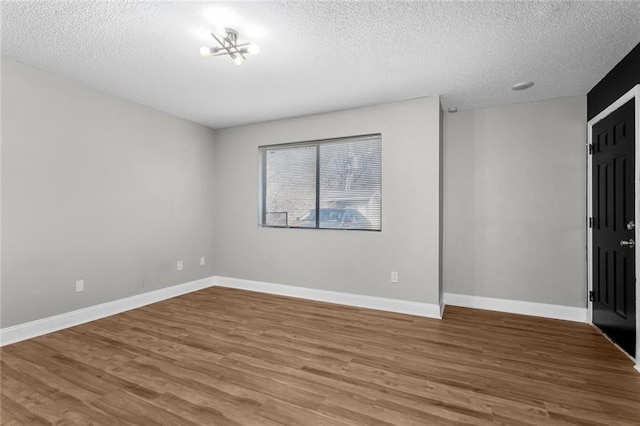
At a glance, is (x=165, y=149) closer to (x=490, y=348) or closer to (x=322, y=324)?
(x=322, y=324)

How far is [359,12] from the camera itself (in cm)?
204

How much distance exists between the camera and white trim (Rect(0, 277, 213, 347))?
2.69m

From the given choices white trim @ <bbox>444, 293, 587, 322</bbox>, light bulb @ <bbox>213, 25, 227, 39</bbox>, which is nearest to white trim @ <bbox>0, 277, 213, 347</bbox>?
light bulb @ <bbox>213, 25, 227, 39</bbox>

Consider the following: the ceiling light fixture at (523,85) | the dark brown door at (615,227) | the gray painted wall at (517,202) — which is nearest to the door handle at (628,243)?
the dark brown door at (615,227)

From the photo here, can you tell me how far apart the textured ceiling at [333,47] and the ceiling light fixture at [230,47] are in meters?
0.08

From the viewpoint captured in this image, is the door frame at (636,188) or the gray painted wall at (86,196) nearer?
the door frame at (636,188)

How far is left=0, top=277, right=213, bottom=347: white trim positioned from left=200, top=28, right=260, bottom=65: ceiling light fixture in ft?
9.56

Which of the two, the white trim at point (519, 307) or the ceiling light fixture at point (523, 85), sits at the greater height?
the ceiling light fixture at point (523, 85)

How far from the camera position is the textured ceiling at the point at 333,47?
2021 millimetres

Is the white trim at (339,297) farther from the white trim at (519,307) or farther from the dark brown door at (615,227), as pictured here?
the dark brown door at (615,227)

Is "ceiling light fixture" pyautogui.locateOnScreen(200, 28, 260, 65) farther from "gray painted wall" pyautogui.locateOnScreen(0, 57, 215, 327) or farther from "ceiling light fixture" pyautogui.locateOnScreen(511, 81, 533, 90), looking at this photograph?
"ceiling light fixture" pyautogui.locateOnScreen(511, 81, 533, 90)

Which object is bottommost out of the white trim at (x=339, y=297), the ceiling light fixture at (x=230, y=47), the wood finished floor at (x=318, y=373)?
the wood finished floor at (x=318, y=373)

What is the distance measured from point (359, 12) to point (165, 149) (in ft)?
10.6

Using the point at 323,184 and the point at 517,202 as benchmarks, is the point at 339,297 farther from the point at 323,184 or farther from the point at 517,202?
the point at 517,202
